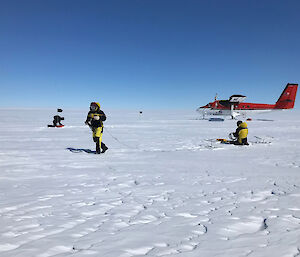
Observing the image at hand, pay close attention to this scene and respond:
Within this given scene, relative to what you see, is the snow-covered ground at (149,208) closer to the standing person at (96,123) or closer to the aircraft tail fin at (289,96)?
the standing person at (96,123)

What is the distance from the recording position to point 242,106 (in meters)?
34.2

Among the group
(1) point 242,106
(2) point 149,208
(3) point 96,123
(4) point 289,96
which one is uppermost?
(4) point 289,96

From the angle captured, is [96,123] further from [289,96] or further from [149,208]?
[289,96]

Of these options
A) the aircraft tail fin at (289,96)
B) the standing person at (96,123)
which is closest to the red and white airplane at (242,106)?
the aircraft tail fin at (289,96)

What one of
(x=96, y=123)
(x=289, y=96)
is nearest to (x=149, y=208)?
(x=96, y=123)

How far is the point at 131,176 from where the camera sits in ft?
18.4

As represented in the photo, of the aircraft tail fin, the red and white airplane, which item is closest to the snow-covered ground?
the red and white airplane

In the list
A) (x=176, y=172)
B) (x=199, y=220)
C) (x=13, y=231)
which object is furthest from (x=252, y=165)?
(x=13, y=231)

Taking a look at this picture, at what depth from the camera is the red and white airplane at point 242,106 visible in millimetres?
33562

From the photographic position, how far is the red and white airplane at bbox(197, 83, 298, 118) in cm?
3356

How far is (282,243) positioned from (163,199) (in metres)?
1.99

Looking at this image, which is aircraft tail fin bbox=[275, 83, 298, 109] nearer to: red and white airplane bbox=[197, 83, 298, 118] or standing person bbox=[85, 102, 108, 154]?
red and white airplane bbox=[197, 83, 298, 118]

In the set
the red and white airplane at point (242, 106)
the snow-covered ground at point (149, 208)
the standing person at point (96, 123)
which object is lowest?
the snow-covered ground at point (149, 208)

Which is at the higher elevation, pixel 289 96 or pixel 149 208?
pixel 289 96
